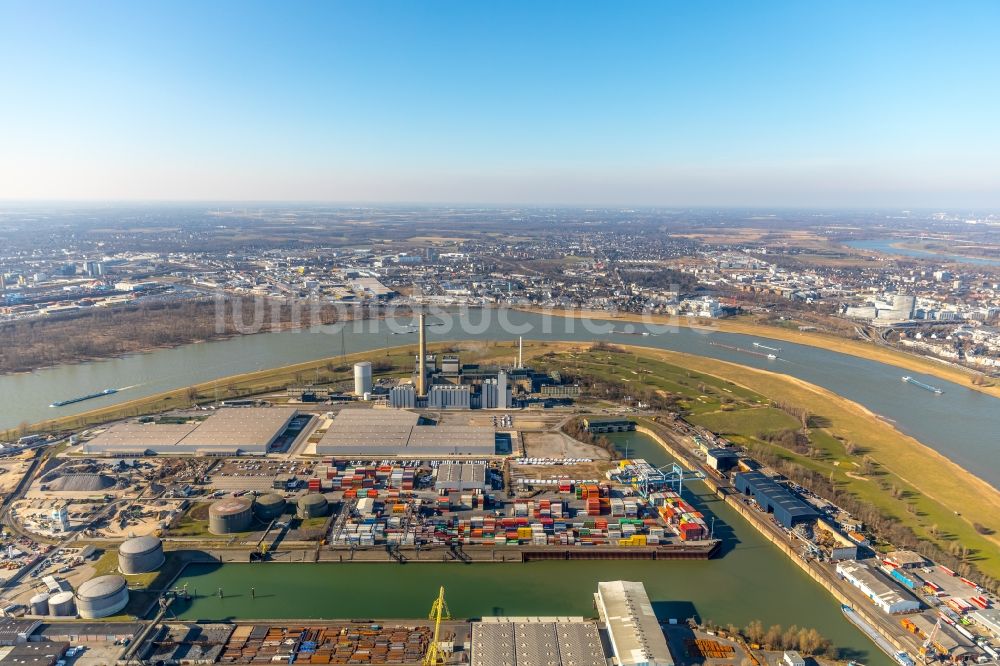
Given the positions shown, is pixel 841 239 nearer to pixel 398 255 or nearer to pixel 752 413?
pixel 398 255

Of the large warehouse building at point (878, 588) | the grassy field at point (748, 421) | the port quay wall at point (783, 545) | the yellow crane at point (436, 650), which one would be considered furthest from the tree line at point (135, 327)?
the large warehouse building at point (878, 588)

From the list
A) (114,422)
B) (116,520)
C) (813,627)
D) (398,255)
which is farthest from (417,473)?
(398,255)

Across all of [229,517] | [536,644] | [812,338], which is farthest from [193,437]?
[812,338]

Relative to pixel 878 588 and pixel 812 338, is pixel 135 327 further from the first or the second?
pixel 812 338

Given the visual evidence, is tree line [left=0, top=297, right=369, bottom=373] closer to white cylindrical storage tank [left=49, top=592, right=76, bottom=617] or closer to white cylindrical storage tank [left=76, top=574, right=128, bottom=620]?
white cylindrical storage tank [left=49, top=592, right=76, bottom=617]

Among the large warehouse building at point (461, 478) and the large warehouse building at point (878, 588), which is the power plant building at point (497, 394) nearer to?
the large warehouse building at point (461, 478)

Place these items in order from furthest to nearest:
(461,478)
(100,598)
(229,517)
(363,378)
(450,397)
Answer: (363,378), (450,397), (461,478), (229,517), (100,598)

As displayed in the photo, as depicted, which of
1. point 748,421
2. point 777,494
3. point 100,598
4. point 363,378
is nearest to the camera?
point 100,598
